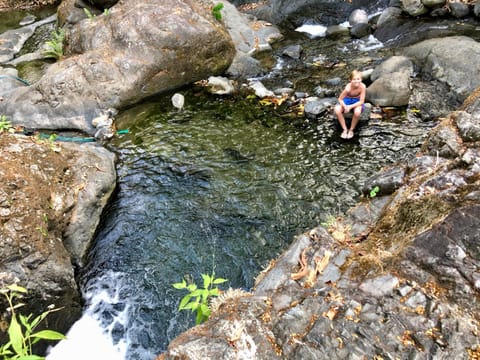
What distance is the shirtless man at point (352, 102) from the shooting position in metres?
7.58

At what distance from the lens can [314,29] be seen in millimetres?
14117

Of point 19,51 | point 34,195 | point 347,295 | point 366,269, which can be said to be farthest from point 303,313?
point 19,51

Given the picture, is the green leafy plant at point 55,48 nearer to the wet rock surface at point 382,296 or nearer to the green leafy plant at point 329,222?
the green leafy plant at point 329,222

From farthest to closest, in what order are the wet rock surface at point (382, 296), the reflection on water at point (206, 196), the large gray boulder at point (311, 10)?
the large gray boulder at point (311, 10) < the reflection on water at point (206, 196) < the wet rock surface at point (382, 296)

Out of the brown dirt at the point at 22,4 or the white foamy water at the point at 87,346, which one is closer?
the white foamy water at the point at 87,346

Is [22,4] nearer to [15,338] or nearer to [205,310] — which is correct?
[205,310]

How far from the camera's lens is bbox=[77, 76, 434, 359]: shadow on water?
16.3 ft

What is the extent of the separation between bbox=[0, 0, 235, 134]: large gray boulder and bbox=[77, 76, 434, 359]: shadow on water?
1287 mm

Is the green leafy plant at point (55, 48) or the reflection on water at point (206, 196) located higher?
the green leafy plant at point (55, 48)

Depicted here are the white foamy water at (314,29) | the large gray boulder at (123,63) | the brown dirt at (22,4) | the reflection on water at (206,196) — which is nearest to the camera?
the reflection on water at (206,196)

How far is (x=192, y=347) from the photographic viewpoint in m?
2.86

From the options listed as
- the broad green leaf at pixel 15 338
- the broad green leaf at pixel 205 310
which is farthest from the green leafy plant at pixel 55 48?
the broad green leaf at pixel 15 338

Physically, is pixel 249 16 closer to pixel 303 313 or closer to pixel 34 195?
pixel 34 195

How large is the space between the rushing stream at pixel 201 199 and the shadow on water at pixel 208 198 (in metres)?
0.02
